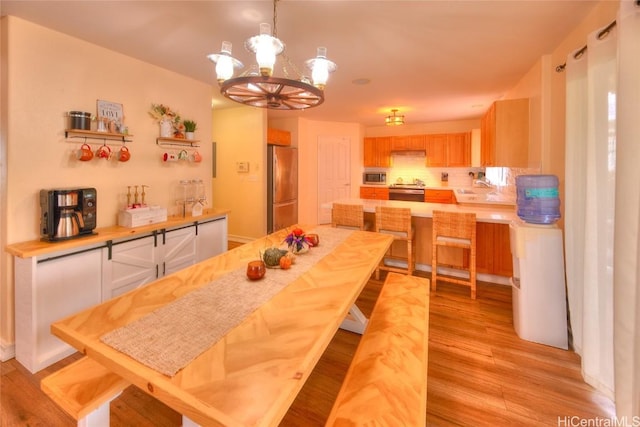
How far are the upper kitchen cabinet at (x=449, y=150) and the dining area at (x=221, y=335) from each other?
5.16m

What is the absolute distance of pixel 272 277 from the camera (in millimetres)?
1575

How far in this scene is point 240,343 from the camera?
991 millimetres

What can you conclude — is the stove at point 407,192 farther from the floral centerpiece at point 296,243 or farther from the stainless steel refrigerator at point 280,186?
the floral centerpiece at point 296,243

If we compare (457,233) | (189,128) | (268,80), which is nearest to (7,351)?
(189,128)

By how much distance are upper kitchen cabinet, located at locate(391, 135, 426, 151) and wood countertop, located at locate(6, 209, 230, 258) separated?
192 inches

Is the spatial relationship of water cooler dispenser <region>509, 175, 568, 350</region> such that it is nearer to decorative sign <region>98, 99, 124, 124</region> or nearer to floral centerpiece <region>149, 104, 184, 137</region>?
floral centerpiece <region>149, 104, 184, 137</region>

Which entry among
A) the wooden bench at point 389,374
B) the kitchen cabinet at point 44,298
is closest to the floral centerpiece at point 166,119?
the kitchen cabinet at point 44,298

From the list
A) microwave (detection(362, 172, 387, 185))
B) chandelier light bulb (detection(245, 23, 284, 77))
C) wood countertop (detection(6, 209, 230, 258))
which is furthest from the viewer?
microwave (detection(362, 172, 387, 185))

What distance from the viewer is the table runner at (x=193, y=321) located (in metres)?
0.92

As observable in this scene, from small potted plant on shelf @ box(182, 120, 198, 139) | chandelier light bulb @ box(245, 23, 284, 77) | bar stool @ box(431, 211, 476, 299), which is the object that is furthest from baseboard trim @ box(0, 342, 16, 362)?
bar stool @ box(431, 211, 476, 299)

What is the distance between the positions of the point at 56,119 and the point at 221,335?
2425 mm

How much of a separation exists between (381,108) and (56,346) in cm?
495

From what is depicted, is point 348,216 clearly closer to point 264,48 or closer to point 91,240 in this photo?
point 264,48

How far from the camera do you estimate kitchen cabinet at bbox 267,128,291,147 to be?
5145 millimetres
